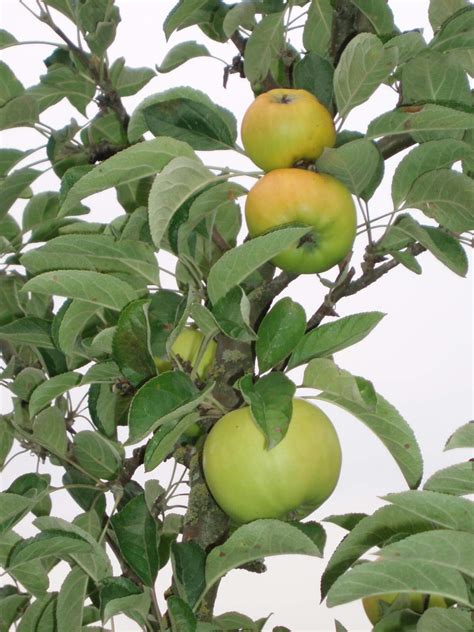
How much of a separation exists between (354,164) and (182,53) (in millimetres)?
459

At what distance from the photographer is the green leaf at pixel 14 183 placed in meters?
1.30

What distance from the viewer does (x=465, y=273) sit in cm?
98

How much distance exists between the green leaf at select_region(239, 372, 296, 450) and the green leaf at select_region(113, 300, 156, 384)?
0.12 m

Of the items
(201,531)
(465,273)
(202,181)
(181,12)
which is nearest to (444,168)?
(465,273)

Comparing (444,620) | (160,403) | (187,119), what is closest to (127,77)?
(187,119)

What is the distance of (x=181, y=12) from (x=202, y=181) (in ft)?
1.10

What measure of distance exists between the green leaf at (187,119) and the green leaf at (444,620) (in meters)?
0.57

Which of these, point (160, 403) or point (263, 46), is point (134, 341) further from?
point (263, 46)

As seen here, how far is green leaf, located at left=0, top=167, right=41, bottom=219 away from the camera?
1301mm

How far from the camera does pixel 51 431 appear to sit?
125 centimetres

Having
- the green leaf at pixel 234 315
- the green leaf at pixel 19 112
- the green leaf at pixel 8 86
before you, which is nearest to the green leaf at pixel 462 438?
the green leaf at pixel 234 315

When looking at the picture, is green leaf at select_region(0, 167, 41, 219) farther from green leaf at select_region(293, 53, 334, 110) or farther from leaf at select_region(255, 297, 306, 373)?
leaf at select_region(255, 297, 306, 373)

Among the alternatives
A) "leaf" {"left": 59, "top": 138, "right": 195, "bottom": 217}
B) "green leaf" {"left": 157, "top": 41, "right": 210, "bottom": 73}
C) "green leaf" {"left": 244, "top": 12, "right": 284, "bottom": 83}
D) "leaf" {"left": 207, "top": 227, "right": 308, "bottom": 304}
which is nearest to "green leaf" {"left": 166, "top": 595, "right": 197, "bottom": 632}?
"leaf" {"left": 207, "top": 227, "right": 308, "bottom": 304}

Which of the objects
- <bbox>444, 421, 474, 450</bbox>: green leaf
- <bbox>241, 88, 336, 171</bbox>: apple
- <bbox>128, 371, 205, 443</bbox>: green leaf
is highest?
<bbox>241, 88, 336, 171</bbox>: apple
